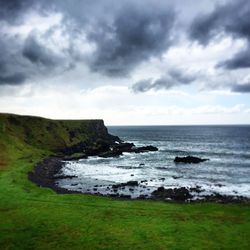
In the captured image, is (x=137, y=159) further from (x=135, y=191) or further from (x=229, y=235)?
(x=229, y=235)

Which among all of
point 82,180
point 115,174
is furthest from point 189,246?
point 115,174

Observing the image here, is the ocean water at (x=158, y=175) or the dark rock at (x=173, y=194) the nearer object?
the dark rock at (x=173, y=194)

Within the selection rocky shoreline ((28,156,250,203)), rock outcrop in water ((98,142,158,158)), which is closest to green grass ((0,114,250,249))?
rocky shoreline ((28,156,250,203))

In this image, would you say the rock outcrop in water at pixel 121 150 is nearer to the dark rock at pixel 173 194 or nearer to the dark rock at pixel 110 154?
the dark rock at pixel 110 154

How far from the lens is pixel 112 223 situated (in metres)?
42.0

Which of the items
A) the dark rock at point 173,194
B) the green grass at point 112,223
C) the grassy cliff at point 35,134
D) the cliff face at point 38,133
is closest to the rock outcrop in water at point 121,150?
the cliff face at point 38,133

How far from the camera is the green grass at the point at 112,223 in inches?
1396

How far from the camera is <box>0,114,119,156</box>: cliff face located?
128 m

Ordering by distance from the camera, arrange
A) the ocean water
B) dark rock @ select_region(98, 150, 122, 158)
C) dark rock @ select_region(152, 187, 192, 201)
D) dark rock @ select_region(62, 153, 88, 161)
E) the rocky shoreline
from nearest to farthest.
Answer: the rocky shoreline < dark rock @ select_region(152, 187, 192, 201) < the ocean water < dark rock @ select_region(62, 153, 88, 161) < dark rock @ select_region(98, 150, 122, 158)

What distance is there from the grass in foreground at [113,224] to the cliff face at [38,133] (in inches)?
2736

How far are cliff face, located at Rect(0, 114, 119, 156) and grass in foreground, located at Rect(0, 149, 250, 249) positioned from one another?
6949cm

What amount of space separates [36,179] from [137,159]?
57.1m

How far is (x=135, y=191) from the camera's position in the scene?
69.6 m

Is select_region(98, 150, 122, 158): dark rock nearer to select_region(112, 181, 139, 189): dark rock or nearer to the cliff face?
the cliff face
